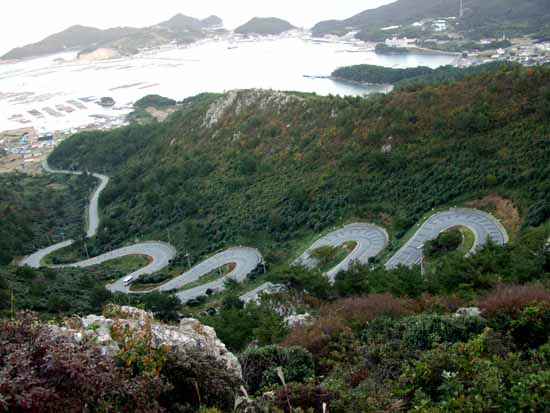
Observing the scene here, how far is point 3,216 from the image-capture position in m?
43.2

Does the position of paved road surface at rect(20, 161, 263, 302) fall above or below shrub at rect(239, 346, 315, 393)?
below

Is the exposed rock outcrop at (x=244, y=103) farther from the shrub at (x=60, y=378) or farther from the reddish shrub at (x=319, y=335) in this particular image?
the shrub at (x=60, y=378)

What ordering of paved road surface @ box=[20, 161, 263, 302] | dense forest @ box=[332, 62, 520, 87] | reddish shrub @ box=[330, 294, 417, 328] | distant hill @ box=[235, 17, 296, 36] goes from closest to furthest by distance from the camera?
reddish shrub @ box=[330, 294, 417, 328] < paved road surface @ box=[20, 161, 263, 302] < dense forest @ box=[332, 62, 520, 87] < distant hill @ box=[235, 17, 296, 36]

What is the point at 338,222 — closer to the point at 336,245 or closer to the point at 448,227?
the point at 336,245

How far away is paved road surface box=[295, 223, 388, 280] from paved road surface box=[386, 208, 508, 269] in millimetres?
1800

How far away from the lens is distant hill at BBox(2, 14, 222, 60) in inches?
6658

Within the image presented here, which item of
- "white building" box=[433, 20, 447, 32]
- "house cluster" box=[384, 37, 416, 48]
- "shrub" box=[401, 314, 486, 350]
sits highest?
"white building" box=[433, 20, 447, 32]

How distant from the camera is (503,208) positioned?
83.5 ft

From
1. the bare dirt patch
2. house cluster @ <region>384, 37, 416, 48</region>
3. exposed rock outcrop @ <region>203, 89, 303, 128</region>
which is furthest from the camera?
house cluster @ <region>384, 37, 416, 48</region>

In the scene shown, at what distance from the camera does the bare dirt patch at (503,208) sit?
942 inches

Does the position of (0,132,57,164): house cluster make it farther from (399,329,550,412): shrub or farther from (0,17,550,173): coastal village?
(399,329,550,412): shrub

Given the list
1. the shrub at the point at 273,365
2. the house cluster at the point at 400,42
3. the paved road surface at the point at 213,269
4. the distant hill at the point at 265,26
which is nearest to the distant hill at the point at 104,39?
the distant hill at the point at 265,26

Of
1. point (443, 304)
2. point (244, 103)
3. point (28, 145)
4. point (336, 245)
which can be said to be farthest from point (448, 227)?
point (28, 145)

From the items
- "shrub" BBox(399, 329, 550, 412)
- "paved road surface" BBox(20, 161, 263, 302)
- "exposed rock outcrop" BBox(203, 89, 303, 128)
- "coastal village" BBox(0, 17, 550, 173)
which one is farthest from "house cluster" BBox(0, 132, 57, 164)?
"shrub" BBox(399, 329, 550, 412)
